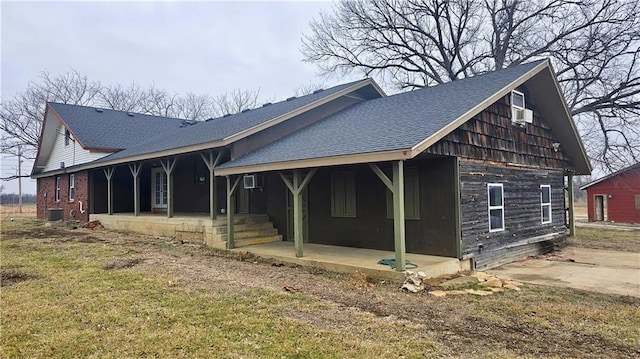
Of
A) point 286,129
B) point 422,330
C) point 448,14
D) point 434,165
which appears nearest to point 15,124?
point 286,129

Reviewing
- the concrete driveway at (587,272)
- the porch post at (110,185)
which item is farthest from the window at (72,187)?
the concrete driveway at (587,272)

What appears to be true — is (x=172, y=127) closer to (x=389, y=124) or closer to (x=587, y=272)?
(x=389, y=124)

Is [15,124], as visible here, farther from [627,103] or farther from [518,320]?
[627,103]

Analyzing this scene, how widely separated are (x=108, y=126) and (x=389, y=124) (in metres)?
17.2

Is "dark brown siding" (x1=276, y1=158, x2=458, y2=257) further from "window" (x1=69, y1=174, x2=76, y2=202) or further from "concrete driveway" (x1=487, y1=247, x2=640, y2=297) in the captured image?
"window" (x1=69, y1=174, x2=76, y2=202)

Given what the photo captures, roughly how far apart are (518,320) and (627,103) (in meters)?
18.0

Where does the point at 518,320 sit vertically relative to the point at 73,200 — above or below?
below

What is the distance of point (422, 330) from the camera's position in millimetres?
4324

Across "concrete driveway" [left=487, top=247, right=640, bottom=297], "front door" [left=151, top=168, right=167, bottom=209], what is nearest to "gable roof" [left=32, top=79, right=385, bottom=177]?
"front door" [left=151, top=168, right=167, bottom=209]

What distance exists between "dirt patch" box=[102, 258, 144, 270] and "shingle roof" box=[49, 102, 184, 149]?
1184 centimetres

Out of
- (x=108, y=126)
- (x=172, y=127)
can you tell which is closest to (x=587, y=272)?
(x=108, y=126)

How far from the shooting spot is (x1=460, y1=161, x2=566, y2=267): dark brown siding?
8.12 meters

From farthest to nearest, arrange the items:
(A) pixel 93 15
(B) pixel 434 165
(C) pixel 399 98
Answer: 1. (A) pixel 93 15
2. (C) pixel 399 98
3. (B) pixel 434 165

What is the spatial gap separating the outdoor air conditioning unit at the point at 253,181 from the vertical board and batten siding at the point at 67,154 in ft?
34.5
